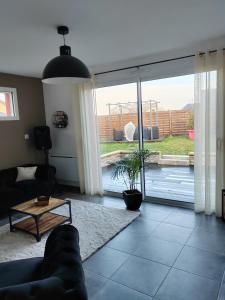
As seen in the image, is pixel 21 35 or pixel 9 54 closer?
pixel 21 35

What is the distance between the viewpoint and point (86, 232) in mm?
3150

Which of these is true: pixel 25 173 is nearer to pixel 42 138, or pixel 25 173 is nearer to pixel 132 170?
pixel 42 138

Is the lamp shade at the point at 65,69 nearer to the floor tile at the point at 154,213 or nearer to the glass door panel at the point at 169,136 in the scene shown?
the glass door panel at the point at 169,136

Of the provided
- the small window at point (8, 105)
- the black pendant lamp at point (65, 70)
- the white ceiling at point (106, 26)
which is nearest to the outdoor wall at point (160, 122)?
the white ceiling at point (106, 26)

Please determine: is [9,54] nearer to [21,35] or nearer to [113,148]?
[21,35]

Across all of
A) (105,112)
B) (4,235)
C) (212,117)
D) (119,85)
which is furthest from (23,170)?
(212,117)

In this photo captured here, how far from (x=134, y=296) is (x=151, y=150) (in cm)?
263

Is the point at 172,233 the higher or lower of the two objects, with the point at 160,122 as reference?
lower

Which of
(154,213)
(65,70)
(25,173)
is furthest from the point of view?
(25,173)

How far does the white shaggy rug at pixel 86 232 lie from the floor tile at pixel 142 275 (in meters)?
0.48

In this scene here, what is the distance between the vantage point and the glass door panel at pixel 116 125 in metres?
4.29

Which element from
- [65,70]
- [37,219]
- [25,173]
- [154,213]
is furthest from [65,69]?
[25,173]

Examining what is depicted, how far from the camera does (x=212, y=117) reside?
130 inches

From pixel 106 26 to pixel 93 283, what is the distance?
2727 mm
